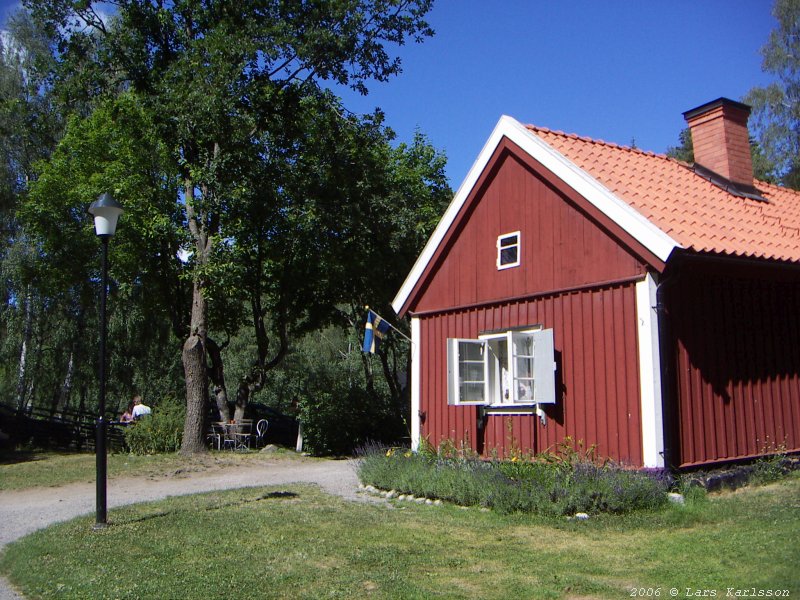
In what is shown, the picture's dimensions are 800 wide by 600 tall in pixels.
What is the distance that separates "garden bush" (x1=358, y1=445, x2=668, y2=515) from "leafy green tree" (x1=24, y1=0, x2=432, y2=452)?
956 centimetres

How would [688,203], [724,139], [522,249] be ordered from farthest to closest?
[724,139]
[522,249]
[688,203]

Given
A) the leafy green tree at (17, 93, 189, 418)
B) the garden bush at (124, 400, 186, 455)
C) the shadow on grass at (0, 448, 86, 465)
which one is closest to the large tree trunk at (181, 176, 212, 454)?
the garden bush at (124, 400, 186, 455)

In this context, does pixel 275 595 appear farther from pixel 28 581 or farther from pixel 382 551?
pixel 28 581

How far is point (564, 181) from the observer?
11.7 m

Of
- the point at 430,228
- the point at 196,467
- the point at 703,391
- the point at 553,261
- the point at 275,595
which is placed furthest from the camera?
the point at 430,228

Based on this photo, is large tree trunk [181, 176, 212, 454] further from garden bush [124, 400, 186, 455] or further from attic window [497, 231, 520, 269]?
attic window [497, 231, 520, 269]

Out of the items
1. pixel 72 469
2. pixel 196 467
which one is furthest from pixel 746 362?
pixel 72 469

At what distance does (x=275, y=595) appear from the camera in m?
6.29

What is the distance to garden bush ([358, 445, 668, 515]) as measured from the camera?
9.29 metres

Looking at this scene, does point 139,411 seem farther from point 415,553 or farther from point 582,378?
point 415,553

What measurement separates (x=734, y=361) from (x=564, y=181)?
3.71 meters

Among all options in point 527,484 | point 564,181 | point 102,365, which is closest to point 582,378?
point 527,484

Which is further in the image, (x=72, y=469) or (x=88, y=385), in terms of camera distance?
(x=88, y=385)

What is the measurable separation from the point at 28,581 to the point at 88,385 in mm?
28317
